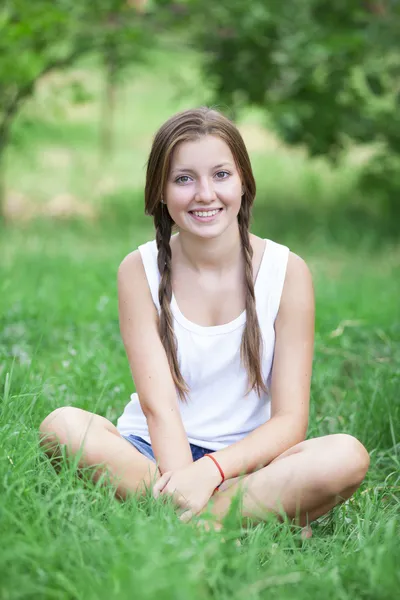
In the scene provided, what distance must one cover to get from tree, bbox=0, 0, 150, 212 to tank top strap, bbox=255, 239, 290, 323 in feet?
9.84

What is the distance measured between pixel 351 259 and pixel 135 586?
4.37 metres

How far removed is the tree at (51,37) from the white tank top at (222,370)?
3065mm

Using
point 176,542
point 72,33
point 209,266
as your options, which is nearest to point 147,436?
point 209,266

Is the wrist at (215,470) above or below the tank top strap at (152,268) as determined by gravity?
below

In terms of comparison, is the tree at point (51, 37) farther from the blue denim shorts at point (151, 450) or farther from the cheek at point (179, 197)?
the blue denim shorts at point (151, 450)

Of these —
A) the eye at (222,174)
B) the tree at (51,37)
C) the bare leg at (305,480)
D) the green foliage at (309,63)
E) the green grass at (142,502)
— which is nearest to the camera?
the green grass at (142,502)

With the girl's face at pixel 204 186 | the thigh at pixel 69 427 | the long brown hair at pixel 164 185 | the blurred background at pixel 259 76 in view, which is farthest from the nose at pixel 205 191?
the blurred background at pixel 259 76

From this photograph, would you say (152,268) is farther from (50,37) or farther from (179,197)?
(50,37)

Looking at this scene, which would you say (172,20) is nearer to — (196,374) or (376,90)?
(376,90)

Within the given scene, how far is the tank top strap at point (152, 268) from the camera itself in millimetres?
2535

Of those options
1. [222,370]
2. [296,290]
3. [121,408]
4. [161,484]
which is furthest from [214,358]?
[121,408]

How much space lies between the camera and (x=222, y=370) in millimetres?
2480

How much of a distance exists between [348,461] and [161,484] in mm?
464

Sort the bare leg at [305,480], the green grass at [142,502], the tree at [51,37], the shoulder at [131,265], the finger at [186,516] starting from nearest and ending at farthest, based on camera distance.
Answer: the green grass at [142,502]
the finger at [186,516]
the bare leg at [305,480]
the shoulder at [131,265]
the tree at [51,37]
